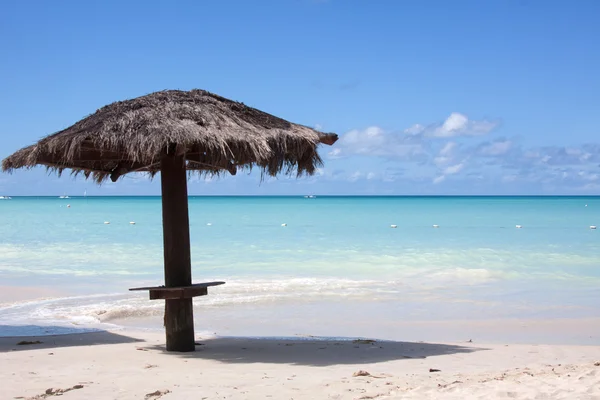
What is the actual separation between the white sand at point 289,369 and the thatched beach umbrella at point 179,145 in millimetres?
648

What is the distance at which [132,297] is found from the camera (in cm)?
1071

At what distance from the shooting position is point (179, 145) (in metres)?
5.96

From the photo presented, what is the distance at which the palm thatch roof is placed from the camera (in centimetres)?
575

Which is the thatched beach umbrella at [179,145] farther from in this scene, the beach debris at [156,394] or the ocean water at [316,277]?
the ocean water at [316,277]

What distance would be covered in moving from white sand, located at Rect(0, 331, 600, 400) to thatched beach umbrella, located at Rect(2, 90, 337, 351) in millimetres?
648

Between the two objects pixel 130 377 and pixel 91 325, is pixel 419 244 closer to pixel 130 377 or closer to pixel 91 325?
pixel 91 325

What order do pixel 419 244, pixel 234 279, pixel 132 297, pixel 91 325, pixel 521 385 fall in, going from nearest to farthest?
pixel 521 385
pixel 91 325
pixel 132 297
pixel 234 279
pixel 419 244

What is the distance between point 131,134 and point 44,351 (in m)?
2.12

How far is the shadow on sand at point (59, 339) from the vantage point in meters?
6.61

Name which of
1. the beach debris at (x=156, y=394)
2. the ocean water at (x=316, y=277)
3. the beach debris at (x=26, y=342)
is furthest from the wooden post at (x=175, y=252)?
the ocean water at (x=316, y=277)

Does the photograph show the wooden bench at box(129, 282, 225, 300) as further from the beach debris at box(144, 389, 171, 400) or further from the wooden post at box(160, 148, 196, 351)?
the beach debris at box(144, 389, 171, 400)

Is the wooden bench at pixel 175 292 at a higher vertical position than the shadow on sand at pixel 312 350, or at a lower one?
higher

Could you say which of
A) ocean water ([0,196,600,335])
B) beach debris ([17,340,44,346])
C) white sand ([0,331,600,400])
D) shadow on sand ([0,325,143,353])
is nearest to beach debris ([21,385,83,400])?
white sand ([0,331,600,400])

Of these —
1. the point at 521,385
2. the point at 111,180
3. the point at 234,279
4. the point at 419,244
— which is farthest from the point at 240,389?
the point at 419,244
